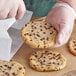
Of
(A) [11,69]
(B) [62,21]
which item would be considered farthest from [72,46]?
(A) [11,69]

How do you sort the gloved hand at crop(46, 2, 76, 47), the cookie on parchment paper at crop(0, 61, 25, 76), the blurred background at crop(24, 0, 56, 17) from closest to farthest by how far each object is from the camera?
the cookie on parchment paper at crop(0, 61, 25, 76) < the gloved hand at crop(46, 2, 76, 47) < the blurred background at crop(24, 0, 56, 17)

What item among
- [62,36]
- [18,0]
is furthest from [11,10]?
[62,36]

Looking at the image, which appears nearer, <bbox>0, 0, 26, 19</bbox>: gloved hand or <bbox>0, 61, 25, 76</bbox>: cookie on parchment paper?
<bbox>0, 61, 25, 76</bbox>: cookie on parchment paper

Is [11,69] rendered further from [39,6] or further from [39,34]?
[39,6]

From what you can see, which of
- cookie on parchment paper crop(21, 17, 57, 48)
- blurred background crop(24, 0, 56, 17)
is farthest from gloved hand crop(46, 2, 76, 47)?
blurred background crop(24, 0, 56, 17)

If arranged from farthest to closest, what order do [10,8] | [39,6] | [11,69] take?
[39,6]
[10,8]
[11,69]

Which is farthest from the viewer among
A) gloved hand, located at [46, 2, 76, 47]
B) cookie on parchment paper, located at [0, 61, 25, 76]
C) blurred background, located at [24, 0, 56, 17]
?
blurred background, located at [24, 0, 56, 17]

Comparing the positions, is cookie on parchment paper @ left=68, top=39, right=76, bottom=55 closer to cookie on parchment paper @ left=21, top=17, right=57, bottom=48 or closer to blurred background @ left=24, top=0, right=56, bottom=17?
Answer: cookie on parchment paper @ left=21, top=17, right=57, bottom=48

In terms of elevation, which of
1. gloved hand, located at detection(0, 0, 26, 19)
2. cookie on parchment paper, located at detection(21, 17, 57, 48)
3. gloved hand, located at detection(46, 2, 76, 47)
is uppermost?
gloved hand, located at detection(0, 0, 26, 19)
